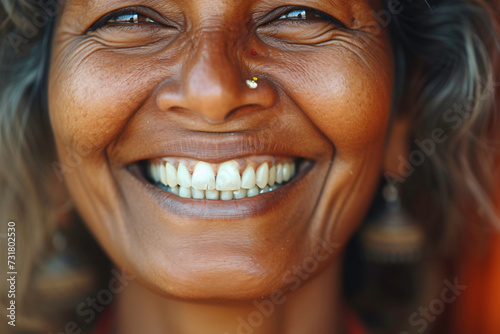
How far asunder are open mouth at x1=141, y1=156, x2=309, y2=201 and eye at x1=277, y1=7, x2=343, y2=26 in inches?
15.5

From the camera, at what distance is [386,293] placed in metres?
2.51

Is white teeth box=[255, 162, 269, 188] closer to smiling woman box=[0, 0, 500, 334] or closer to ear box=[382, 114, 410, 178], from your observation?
smiling woman box=[0, 0, 500, 334]

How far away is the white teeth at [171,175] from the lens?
1479mm

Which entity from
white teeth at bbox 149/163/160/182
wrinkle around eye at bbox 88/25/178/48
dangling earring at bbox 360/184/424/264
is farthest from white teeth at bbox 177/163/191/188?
dangling earring at bbox 360/184/424/264

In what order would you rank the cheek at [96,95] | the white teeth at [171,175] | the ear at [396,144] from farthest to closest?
the ear at [396,144]
the white teeth at [171,175]
the cheek at [96,95]

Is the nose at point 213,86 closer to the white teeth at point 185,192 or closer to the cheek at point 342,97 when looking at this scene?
the cheek at point 342,97

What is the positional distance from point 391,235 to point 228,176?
3.60ft

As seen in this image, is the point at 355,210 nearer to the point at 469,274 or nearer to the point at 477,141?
the point at 477,141

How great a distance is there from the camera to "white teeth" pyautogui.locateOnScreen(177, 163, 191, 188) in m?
1.45

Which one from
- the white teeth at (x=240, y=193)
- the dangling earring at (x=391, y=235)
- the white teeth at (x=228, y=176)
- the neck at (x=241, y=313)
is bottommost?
the dangling earring at (x=391, y=235)

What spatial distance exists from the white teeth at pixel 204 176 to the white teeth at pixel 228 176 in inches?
0.6

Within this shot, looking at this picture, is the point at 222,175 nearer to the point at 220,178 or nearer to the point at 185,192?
the point at 220,178

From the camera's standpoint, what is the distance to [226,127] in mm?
1346

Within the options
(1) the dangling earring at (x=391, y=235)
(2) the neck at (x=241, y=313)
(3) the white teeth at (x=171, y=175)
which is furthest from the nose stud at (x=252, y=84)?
(1) the dangling earring at (x=391, y=235)
